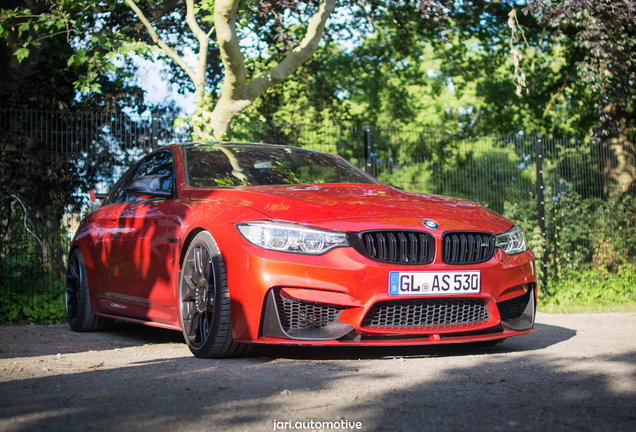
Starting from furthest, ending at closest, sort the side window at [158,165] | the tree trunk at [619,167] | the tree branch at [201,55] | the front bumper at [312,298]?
the tree trunk at [619,167], the tree branch at [201,55], the side window at [158,165], the front bumper at [312,298]

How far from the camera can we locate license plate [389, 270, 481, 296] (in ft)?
12.8

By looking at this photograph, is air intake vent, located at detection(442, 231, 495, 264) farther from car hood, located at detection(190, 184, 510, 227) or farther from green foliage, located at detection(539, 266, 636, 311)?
green foliage, located at detection(539, 266, 636, 311)

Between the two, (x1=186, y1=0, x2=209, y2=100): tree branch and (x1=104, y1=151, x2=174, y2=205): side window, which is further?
(x1=186, y1=0, x2=209, y2=100): tree branch

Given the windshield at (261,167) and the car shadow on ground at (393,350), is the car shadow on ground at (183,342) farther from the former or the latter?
the windshield at (261,167)

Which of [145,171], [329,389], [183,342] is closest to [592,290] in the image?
[183,342]

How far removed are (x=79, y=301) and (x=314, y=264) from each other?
332 cm

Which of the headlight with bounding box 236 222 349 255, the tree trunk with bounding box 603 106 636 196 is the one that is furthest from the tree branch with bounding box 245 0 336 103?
the headlight with bounding box 236 222 349 255

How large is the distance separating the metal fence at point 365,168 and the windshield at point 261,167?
3.66 m

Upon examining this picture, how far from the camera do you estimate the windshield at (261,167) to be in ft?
16.5

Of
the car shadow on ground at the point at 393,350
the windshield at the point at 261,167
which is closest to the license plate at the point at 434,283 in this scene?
the car shadow on ground at the point at 393,350

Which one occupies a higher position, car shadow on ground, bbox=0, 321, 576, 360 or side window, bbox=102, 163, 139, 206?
side window, bbox=102, 163, 139, 206

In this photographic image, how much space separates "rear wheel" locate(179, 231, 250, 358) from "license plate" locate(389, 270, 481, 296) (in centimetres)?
98

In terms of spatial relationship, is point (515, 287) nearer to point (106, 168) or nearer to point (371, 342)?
point (371, 342)

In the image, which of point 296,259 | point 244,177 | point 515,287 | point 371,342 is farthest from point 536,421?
point 244,177
